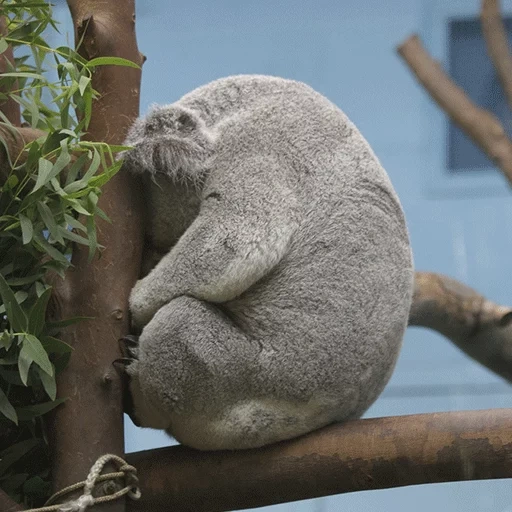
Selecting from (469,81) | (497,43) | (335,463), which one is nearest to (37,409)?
(335,463)

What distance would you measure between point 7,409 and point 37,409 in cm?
8

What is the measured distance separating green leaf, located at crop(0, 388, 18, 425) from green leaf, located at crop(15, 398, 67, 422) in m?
0.06

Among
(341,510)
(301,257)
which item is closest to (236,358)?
(301,257)

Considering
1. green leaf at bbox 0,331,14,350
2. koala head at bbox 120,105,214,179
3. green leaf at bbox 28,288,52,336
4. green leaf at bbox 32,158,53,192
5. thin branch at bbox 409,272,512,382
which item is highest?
koala head at bbox 120,105,214,179

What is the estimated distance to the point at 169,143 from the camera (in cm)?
223

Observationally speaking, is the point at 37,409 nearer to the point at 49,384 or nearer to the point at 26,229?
the point at 49,384

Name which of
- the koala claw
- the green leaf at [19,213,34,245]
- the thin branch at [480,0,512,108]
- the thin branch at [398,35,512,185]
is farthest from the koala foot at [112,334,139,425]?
the thin branch at [480,0,512,108]

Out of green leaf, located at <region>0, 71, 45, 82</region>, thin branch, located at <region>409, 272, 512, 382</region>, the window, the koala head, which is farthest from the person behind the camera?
the window

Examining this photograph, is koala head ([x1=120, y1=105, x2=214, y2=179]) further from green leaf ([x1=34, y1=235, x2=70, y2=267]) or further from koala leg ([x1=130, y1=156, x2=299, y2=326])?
green leaf ([x1=34, y1=235, x2=70, y2=267])

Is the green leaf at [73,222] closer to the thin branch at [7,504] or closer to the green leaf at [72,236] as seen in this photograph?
the green leaf at [72,236]

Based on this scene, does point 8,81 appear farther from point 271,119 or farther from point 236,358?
point 236,358

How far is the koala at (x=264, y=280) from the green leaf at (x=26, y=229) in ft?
1.08

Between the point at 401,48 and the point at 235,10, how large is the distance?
1.10 meters

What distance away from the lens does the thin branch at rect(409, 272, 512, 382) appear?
3418 mm
